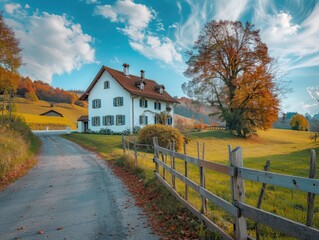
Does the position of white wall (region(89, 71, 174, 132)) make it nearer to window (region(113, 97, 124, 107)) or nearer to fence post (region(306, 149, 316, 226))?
window (region(113, 97, 124, 107))

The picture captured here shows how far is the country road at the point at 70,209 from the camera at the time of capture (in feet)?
17.2

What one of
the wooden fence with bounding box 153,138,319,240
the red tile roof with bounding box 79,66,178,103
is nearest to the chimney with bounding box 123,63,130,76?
the red tile roof with bounding box 79,66,178,103

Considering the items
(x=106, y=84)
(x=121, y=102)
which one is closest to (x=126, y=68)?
(x=106, y=84)

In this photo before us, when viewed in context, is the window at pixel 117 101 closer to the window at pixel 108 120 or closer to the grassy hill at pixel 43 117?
the window at pixel 108 120

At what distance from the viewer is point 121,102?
36.8 metres

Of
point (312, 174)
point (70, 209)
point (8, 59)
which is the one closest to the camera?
point (312, 174)

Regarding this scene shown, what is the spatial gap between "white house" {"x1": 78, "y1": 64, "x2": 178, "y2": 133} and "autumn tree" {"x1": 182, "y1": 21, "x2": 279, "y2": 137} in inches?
276

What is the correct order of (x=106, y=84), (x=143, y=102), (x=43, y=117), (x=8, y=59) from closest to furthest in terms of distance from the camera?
1. (x=8, y=59)
2. (x=143, y=102)
3. (x=106, y=84)
4. (x=43, y=117)

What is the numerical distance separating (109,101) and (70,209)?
107 ft

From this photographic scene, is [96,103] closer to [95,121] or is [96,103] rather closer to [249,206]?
[95,121]

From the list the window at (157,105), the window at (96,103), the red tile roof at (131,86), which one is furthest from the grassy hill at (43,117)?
the window at (157,105)

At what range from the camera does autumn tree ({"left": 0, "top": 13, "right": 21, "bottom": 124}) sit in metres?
22.6

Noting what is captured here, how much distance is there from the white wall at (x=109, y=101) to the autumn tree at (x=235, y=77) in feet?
37.9

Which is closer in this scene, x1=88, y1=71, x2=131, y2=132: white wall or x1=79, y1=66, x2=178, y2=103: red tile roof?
x1=88, y1=71, x2=131, y2=132: white wall
